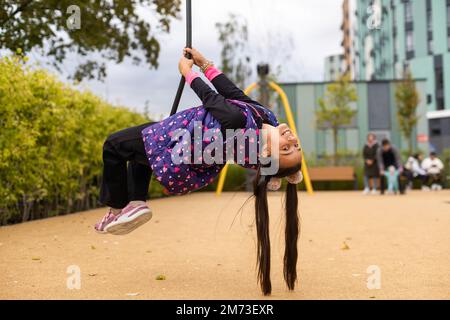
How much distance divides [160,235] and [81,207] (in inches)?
181

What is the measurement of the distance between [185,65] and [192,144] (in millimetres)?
593

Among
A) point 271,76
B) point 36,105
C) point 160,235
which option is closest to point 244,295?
point 160,235

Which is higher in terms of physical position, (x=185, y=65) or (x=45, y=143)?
(x=185, y=65)

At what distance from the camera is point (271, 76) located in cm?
2988

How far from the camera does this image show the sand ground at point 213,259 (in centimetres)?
414

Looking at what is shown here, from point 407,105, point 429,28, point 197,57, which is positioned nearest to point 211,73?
point 197,57

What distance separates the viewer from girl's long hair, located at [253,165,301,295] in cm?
399

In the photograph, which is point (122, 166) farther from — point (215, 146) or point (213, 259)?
point (213, 259)

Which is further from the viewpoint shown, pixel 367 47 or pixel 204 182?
pixel 367 47

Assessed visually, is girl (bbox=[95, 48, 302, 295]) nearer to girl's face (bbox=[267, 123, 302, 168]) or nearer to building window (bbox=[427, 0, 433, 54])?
girl's face (bbox=[267, 123, 302, 168])

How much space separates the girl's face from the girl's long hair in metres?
0.05

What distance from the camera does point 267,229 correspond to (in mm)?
4082

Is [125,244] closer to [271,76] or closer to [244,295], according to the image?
[244,295]
